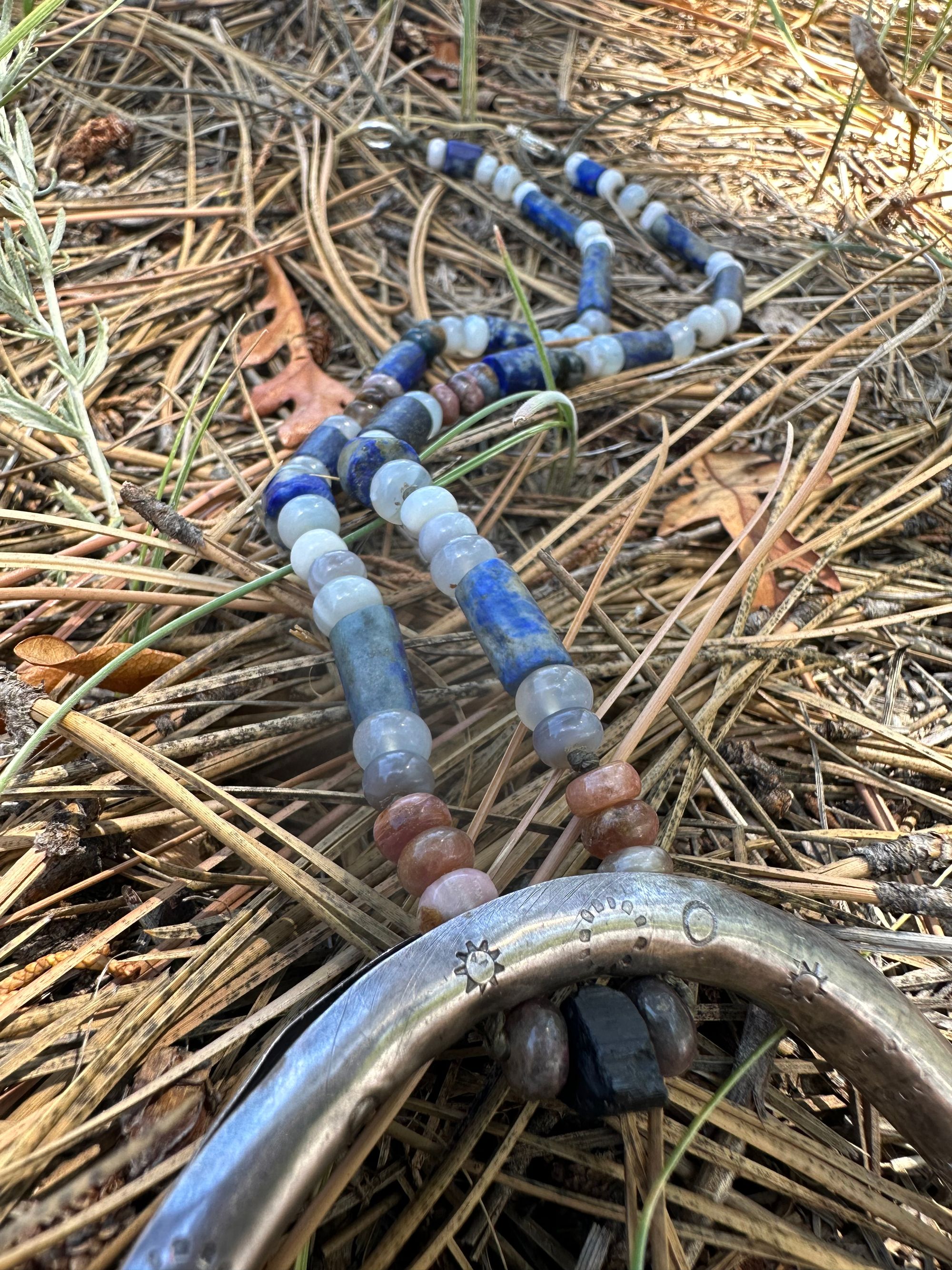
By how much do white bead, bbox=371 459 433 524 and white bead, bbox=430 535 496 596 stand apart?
0.14 meters

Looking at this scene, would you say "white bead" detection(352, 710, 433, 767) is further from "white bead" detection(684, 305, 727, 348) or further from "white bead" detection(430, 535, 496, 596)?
"white bead" detection(684, 305, 727, 348)

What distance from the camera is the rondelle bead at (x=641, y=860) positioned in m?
0.96

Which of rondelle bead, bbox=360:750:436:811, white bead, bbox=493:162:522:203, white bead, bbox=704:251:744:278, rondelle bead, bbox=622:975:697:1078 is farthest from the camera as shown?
white bead, bbox=493:162:522:203

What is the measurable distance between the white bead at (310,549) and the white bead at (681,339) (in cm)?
106

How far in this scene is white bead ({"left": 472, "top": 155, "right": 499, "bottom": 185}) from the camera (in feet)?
7.86

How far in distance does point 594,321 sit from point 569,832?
1.36m

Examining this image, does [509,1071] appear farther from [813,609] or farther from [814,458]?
[814,458]

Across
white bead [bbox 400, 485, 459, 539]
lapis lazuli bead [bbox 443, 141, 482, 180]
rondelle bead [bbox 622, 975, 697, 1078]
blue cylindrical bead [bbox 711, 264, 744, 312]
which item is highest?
lapis lazuli bead [bbox 443, 141, 482, 180]

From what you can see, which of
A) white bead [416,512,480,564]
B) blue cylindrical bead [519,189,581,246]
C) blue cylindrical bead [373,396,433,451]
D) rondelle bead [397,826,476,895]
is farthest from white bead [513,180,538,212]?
rondelle bead [397,826,476,895]

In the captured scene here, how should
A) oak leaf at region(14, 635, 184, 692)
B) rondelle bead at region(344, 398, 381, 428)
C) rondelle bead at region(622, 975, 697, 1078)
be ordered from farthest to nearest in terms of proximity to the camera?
1. rondelle bead at region(344, 398, 381, 428)
2. oak leaf at region(14, 635, 184, 692)
3. rondelle bead at region(622, 975, 697, 1078)

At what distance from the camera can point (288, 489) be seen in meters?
1.40

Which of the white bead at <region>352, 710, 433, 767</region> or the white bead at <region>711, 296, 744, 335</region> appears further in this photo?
the white bead at <region>711, 296, 744, 335</region>

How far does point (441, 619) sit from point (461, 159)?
1660mm

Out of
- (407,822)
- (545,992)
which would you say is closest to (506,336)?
(407,822)
